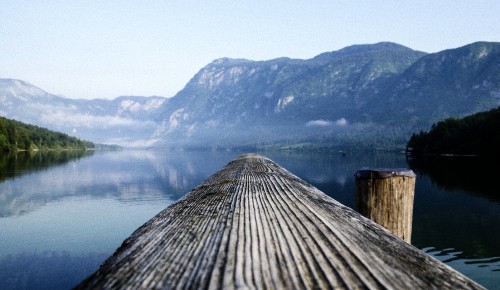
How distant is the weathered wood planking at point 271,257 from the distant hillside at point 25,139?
426 ft

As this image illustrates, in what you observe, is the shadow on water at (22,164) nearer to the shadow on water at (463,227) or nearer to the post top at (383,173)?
the shadow on water at (463,227)

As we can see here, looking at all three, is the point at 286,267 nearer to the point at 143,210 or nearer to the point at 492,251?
the point at 492,251

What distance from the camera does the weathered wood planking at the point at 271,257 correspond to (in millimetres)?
2775

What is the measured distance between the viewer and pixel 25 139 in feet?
434

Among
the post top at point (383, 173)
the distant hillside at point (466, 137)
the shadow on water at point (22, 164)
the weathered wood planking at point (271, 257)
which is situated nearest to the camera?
the weathered wood planking at point (271, 257)

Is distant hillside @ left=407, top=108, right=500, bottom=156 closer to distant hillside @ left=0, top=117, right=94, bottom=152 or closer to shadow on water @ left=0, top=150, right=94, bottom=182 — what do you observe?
shadow on water @ left=0, top=150, right=94, bottom=182

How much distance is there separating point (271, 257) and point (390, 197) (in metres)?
3.73

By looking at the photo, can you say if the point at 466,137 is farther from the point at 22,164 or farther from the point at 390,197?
the point at 390,197

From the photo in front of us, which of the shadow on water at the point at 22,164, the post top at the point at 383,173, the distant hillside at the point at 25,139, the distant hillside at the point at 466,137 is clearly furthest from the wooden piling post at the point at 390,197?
the distant hillside at the point at 25,139

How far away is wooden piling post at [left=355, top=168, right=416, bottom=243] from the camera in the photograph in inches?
239

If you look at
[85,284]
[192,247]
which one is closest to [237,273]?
[192,247]

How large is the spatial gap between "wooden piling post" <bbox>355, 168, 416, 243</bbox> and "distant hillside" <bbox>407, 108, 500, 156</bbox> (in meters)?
96.0

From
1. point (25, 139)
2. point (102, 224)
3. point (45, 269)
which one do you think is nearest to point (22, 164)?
point (102, 224)

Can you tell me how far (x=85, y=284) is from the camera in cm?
306
